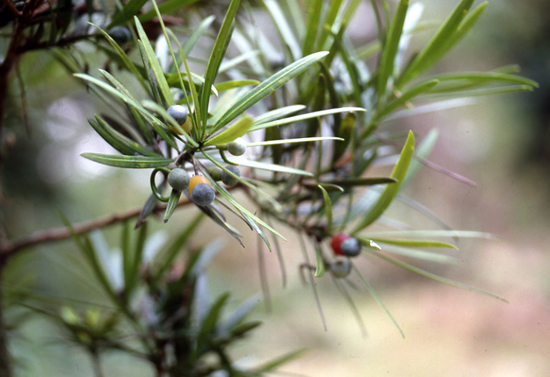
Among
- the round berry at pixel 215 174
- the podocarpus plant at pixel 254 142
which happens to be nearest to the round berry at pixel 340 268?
the podocarpus plant at pixel 254 142

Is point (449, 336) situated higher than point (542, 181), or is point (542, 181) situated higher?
point (542, 181)

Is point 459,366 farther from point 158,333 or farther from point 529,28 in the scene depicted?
point 529,28

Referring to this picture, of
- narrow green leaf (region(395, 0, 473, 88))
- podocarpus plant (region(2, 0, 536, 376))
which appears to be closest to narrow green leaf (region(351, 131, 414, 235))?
podocarpus plant (region(2, 0, 536, 376))

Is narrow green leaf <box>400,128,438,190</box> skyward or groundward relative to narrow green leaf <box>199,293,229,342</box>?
skyward

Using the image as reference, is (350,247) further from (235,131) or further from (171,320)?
(171,320)

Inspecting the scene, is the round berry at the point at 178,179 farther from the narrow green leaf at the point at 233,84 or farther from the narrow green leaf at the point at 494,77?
the narrow green leaf at the point at 494,77

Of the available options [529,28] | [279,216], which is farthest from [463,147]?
[279,216]

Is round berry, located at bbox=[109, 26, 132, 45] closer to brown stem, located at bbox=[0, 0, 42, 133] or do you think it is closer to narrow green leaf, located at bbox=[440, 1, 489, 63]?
brown stem, located at bbox=[0, 0, 42, 133]
